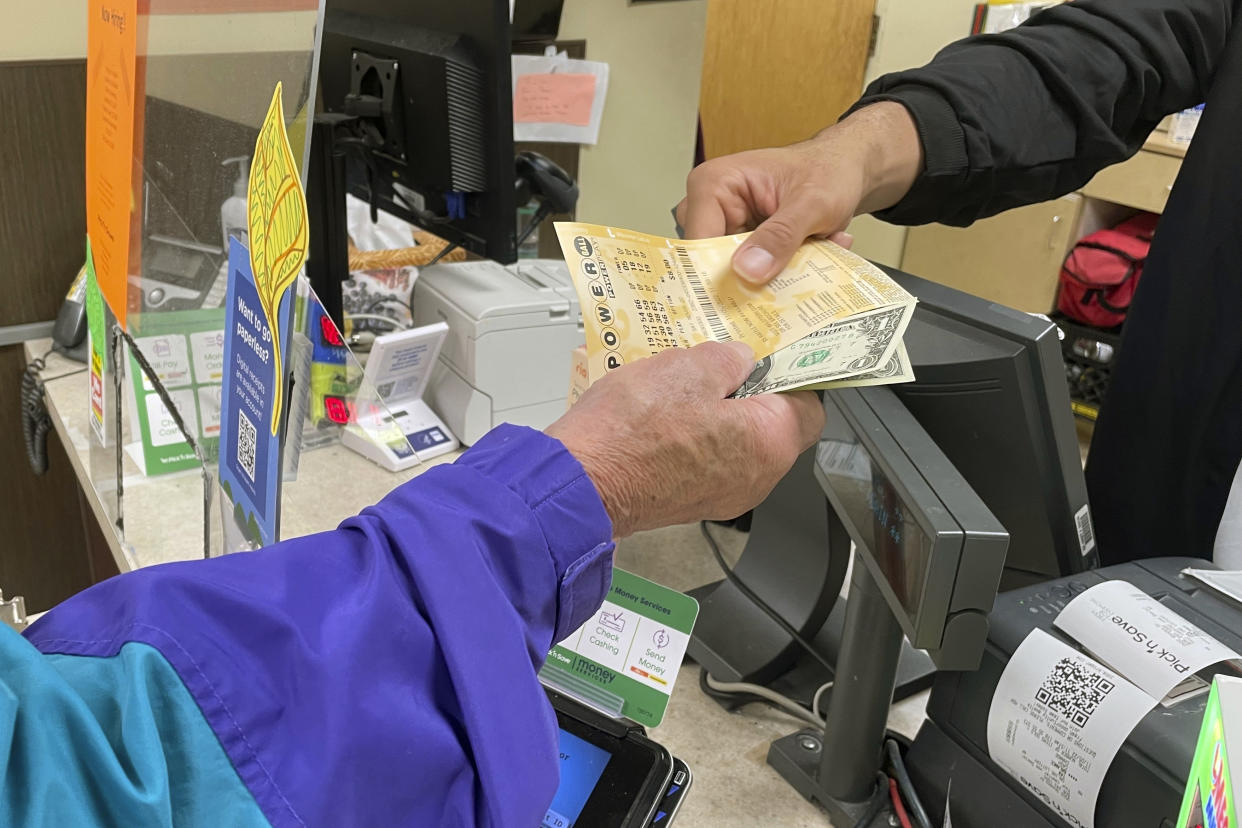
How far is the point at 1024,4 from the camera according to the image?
9.57 ft

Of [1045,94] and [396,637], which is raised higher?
[1045,94]

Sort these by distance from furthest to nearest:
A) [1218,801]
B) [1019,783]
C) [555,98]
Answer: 1. [555,98]
2. [1019,783]
3. [1218,801]

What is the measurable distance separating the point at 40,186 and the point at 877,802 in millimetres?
1598

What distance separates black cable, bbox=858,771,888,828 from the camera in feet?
2.61

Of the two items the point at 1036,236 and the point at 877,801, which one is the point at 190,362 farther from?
the point at 1036,236

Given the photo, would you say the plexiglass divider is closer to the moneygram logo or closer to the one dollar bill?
the one dollar bill

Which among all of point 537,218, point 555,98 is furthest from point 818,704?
point 555,98

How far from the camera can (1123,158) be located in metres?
1.12

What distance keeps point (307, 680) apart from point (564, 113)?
1.79m

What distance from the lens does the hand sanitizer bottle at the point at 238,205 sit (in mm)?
722

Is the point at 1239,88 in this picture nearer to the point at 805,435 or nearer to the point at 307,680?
the point at 805,435

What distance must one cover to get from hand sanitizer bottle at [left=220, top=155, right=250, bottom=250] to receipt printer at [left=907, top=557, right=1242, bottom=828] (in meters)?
0.62

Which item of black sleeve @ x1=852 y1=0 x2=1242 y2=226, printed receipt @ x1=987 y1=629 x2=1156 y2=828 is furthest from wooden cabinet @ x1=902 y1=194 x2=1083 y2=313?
printed receipt @ x1=987 y1=629 x2=1156 y2=828

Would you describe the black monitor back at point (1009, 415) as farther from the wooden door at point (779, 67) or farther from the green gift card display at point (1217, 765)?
the wooden door at point (779, 67)
